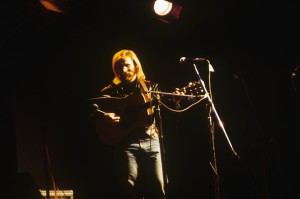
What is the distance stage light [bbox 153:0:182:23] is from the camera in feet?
15.6

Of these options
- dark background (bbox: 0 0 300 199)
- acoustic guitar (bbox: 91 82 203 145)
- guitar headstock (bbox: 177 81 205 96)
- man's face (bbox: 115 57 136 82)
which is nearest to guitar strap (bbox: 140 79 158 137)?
acoustic guitar (bbox: 91 82 203 145)

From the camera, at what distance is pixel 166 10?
4820 mm

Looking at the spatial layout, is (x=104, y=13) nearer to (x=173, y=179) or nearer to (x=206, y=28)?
(x=206, y=28)

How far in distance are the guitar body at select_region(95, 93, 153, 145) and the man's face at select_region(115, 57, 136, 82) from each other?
255 millimetres

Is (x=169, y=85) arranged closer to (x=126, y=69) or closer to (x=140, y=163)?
(x=126, y=69)

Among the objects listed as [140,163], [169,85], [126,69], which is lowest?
[140,163]

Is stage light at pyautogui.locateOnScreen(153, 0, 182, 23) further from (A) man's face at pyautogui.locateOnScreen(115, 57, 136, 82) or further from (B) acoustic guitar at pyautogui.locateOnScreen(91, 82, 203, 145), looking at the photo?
(B) acoustic guitar at pyautogui.locateOnScreen(91, 82, 203, 145)

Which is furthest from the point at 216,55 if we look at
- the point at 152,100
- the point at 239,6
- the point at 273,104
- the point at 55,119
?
the point at 55,119

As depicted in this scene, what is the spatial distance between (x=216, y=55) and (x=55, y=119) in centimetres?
264

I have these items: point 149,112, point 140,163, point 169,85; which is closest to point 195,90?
point 149,112

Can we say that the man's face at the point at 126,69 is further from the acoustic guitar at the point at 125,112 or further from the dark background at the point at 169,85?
the dark background at the point at 169,85

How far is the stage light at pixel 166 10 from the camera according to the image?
475 centimetres

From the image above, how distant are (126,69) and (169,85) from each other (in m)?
1.13

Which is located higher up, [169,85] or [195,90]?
[169,85]
